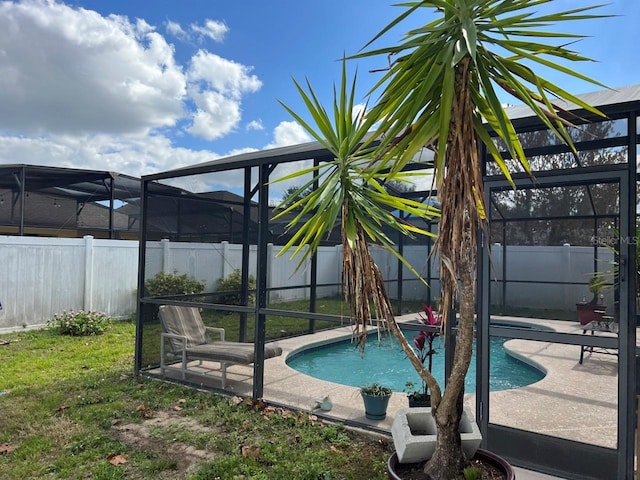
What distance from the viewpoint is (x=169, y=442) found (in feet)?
11.2

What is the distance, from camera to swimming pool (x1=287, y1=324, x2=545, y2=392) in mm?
3412

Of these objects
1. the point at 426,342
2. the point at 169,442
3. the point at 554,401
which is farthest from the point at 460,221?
the point at 169,442

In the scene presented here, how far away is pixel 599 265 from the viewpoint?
291 centimetres

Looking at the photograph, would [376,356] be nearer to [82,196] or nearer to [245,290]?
[245,290]

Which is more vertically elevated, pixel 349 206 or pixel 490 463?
pixel 349 206

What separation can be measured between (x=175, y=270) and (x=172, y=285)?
19 cm

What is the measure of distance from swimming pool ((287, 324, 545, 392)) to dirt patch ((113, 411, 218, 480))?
4.99ft

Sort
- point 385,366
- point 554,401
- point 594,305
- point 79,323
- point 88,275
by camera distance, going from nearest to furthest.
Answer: point 594,305 → point 554,401 → point 385,366 → point 79,323 → point 88,275

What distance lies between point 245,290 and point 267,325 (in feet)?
2.18

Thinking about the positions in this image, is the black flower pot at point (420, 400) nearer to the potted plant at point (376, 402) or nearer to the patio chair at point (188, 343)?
the potted plant at point (376, 402)

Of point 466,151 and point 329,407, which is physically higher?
point 466,151

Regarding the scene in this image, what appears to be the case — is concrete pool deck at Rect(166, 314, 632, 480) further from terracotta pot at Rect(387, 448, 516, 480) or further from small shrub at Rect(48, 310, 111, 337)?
small shrub at Rect(48, 310, 111, 337)

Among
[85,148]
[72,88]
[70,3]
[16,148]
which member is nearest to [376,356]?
[70,3]

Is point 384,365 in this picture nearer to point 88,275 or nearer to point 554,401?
point 554,401
